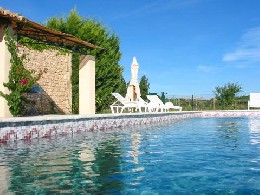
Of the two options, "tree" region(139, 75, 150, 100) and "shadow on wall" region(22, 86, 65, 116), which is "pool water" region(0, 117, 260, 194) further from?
"tree" region(139, 75, 150, 100)

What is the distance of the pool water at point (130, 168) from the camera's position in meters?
4.36

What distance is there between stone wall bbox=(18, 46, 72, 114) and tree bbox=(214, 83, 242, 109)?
17.2 m

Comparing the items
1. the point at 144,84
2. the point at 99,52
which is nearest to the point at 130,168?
the point at 99,52

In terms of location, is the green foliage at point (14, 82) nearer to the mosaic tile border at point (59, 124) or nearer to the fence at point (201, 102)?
the mosaic tile border at point (59, 124)

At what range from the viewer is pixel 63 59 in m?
18.6

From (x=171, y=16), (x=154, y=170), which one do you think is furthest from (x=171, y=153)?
(x=171, y=16)

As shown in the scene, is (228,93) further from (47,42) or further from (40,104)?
(47,42)

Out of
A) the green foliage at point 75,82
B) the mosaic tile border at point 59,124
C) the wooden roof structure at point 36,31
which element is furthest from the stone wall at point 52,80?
the mosaic tile border at point 59,124

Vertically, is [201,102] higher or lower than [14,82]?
Answer: lower

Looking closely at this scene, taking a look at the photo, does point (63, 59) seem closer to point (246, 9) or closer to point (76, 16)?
point (76, 16)

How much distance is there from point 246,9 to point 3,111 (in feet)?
75.6

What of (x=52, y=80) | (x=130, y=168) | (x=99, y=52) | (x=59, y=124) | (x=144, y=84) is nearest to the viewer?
(x=130, y=168)

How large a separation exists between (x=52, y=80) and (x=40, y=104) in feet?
5.08

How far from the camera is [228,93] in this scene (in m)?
32.0
